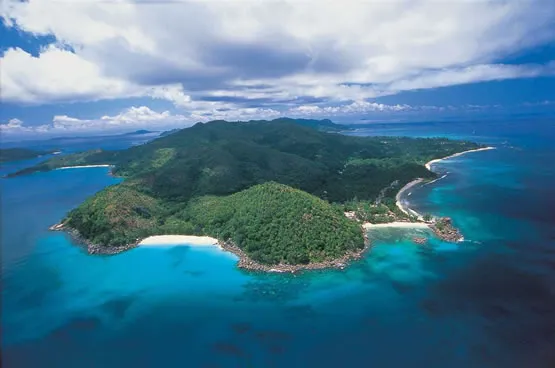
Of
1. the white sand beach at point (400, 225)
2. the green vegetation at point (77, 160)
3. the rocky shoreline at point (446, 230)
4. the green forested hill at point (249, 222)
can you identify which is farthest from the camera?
the green vegetation at point (77, 160)

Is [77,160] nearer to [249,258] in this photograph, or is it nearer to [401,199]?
[249,258]

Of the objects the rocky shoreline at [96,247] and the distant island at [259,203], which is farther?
the rocky shoreline at [96,247]

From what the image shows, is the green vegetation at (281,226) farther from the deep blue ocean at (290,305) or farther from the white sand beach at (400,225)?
the white sand beach at (400,225)

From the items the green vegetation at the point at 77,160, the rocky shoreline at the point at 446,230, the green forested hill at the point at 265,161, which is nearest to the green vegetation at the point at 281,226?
the rocky shoreline at the point at 446,230

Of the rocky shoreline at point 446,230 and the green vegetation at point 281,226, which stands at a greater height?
the green vegetation at point 281,226

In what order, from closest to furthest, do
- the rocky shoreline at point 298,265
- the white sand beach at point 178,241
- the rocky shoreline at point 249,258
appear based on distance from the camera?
1. the rocky shoreline at point 298,265
2. the rocky shoreline at point 249,258
3. the white sand beach at point 178,241

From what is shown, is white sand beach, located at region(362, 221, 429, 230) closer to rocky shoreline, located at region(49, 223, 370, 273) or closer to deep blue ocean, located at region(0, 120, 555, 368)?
deep blue ocean, located at region(0, 120, 555, 368)

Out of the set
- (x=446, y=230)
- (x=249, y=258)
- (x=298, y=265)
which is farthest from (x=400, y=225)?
(x=249, y=258)

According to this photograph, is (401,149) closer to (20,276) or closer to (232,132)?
(232,132)
